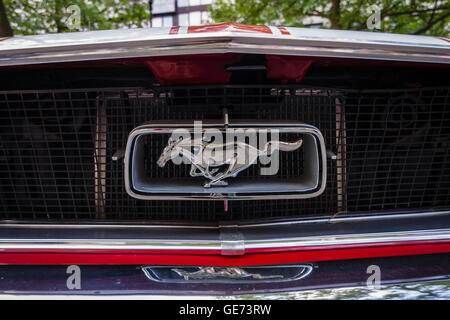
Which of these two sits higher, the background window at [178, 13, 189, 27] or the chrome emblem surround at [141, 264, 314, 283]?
the background window at [178, 13, 189, 27]

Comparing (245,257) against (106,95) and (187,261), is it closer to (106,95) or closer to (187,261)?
(187,261)

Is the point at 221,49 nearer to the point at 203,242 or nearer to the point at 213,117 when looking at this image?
the point at 213,117

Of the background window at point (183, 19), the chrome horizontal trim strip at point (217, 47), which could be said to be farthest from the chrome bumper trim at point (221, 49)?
the background window at point (183, 19)

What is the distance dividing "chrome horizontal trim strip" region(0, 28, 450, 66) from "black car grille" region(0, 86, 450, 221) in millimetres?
212

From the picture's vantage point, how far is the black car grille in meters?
1.20

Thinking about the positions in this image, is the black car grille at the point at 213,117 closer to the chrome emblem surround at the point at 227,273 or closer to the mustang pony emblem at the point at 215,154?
the mustang pony emblem at the point at 215,154

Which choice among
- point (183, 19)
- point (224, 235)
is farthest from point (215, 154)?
point (183, 19)

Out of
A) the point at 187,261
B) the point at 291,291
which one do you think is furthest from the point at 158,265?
the point at 291,291

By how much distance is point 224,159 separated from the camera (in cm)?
104

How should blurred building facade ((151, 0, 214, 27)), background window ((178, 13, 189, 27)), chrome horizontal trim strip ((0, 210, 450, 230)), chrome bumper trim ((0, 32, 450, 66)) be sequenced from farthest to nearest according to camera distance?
background window ((178, 13, 189, 27))
blurred building facade ((151, 0, 214, 27))
chrome horizontal trim strip ((0, 210, 450, 230))
chrome bumper trim ((0, 32, 450, 66))

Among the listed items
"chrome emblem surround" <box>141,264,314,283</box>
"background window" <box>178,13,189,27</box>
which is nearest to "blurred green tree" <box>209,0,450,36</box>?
"chrome emblem surround" <box>141,264,314,283</box>

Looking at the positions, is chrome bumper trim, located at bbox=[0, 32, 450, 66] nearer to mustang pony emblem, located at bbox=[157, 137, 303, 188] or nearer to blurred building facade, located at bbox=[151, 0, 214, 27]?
mustang pony emblem, located at bbox=[157, 137, 303, 188]

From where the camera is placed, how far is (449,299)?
2.93ft
